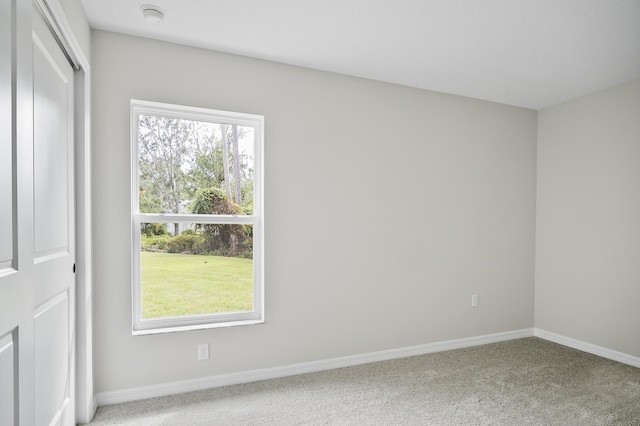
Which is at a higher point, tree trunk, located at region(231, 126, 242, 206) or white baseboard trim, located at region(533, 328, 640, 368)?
tree trunk, located at region(231, 126, 242, 206)

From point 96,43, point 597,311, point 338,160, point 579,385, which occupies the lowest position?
point 579,385

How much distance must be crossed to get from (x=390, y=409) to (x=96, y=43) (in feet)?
10.1

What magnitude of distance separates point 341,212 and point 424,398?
5.00ft

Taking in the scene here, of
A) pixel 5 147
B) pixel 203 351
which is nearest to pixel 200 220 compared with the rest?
pixel 203 351

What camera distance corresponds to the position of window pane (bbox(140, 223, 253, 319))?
9.29 feet

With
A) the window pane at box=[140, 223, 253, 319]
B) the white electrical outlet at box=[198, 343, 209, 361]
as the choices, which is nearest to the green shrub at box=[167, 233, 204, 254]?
the window pane at box=[140, 223, 253, 319]

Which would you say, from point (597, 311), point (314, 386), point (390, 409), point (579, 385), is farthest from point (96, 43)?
point (597, 311)

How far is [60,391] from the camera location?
2.02 metres

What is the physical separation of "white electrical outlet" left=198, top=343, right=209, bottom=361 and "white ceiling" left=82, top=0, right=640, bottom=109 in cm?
216

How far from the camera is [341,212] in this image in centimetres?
334

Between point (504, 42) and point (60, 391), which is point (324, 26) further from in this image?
point (60, 391)

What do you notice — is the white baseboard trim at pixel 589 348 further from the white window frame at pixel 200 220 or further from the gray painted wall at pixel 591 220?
the white window frame at pixel 200 220

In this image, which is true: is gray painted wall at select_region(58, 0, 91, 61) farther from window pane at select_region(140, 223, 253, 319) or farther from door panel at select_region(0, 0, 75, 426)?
window pane at select_region(140, 223, 253, 319)

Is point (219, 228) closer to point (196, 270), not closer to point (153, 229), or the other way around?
point (196, 270)
